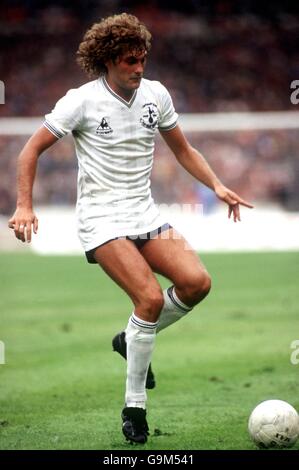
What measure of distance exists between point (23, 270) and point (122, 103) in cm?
1215

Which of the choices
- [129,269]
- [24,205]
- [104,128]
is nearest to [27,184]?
[24,205]

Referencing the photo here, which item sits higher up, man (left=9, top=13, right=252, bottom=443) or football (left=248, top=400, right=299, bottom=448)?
man (left=9, top=13, right=252, bottom=443)

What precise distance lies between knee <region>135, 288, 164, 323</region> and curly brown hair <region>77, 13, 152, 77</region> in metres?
1.49

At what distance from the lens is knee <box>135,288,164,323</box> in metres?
6.34

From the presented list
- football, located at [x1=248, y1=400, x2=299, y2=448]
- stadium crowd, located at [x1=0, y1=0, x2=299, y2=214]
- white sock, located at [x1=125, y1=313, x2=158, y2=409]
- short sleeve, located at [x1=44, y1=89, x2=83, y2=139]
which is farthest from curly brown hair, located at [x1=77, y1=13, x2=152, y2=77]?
stadium crowd, located at [x1=0, y1=0, x2=299, y2=214]

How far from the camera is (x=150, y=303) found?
6336 mm

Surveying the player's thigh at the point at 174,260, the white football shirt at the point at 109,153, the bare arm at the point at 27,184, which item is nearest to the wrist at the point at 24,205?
the bare arm at the point at 27,184

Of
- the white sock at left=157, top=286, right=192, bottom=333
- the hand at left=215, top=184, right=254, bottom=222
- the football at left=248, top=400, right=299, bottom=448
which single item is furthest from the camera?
the hand at left=215, top=184, right=254, bottom=222

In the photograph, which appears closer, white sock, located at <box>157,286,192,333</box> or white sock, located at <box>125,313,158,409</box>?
white sock, located at <box>125,313,158,409</box>

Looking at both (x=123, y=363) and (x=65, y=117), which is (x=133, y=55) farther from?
(x=123, y=363)

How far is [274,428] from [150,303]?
41.2 inches

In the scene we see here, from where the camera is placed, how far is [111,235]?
6543mm

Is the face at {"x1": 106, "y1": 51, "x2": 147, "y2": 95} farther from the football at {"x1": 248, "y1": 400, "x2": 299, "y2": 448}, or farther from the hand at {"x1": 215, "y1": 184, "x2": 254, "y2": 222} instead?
the football at {"x1": 248, "y1": 400, "x2": 299, "y2": 448}
